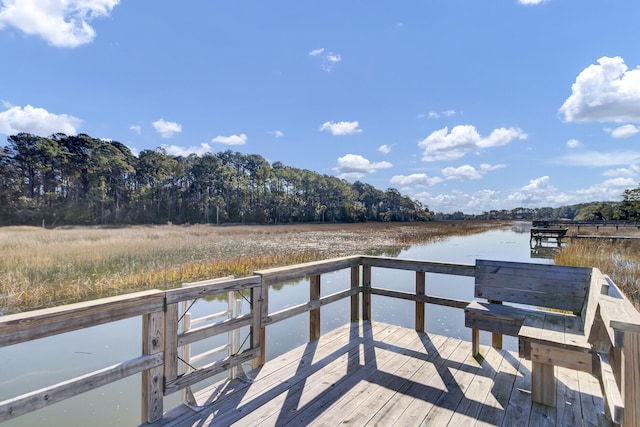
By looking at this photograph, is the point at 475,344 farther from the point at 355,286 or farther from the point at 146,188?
the point at 146,188

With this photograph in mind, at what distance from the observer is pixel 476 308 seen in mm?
2736

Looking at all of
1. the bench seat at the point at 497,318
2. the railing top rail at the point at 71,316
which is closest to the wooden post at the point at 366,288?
the bench seat at the point at 497,318

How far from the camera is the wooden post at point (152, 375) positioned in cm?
195

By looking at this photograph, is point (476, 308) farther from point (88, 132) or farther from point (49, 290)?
point (88, 132)

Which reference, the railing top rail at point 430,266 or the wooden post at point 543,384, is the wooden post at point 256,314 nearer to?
the railing top rail at point 430,266

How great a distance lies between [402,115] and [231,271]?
13.9 m

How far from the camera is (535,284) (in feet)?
9.34

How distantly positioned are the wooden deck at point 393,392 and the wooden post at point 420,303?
42 centimetres

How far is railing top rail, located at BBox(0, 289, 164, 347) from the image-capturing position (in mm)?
1436

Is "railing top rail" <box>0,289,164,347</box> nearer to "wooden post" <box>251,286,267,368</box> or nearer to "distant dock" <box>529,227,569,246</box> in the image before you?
"wooden post" <box>251,286,267,368</box>

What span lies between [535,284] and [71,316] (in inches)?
129

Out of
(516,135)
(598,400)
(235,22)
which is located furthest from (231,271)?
(516,135)

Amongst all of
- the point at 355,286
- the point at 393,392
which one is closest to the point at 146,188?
the point at 355,286

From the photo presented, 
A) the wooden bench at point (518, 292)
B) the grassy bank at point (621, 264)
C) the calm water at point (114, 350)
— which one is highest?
the wooden bench at point (518, 292)
